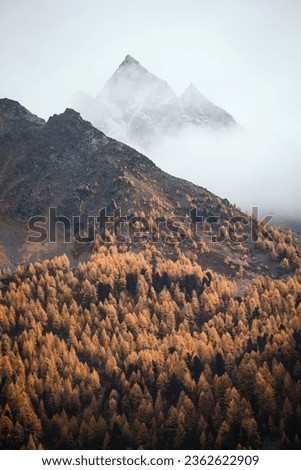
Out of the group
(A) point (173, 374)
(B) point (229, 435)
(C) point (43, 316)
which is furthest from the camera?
(C) point (43, 316)

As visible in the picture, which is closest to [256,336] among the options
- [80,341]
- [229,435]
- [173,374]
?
[173,374]

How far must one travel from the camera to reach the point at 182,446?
122m

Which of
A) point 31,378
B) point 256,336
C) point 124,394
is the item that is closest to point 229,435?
point 124,394

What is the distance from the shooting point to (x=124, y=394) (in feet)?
461

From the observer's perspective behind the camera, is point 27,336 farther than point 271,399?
Yes

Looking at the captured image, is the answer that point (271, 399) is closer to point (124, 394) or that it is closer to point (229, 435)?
point (229, 435)

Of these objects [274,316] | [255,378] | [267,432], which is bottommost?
[267,432]

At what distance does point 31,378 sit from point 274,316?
95.9m

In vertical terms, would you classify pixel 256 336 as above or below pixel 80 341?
above

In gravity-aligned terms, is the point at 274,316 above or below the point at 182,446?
above

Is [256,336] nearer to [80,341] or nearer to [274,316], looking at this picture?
[274,316]
